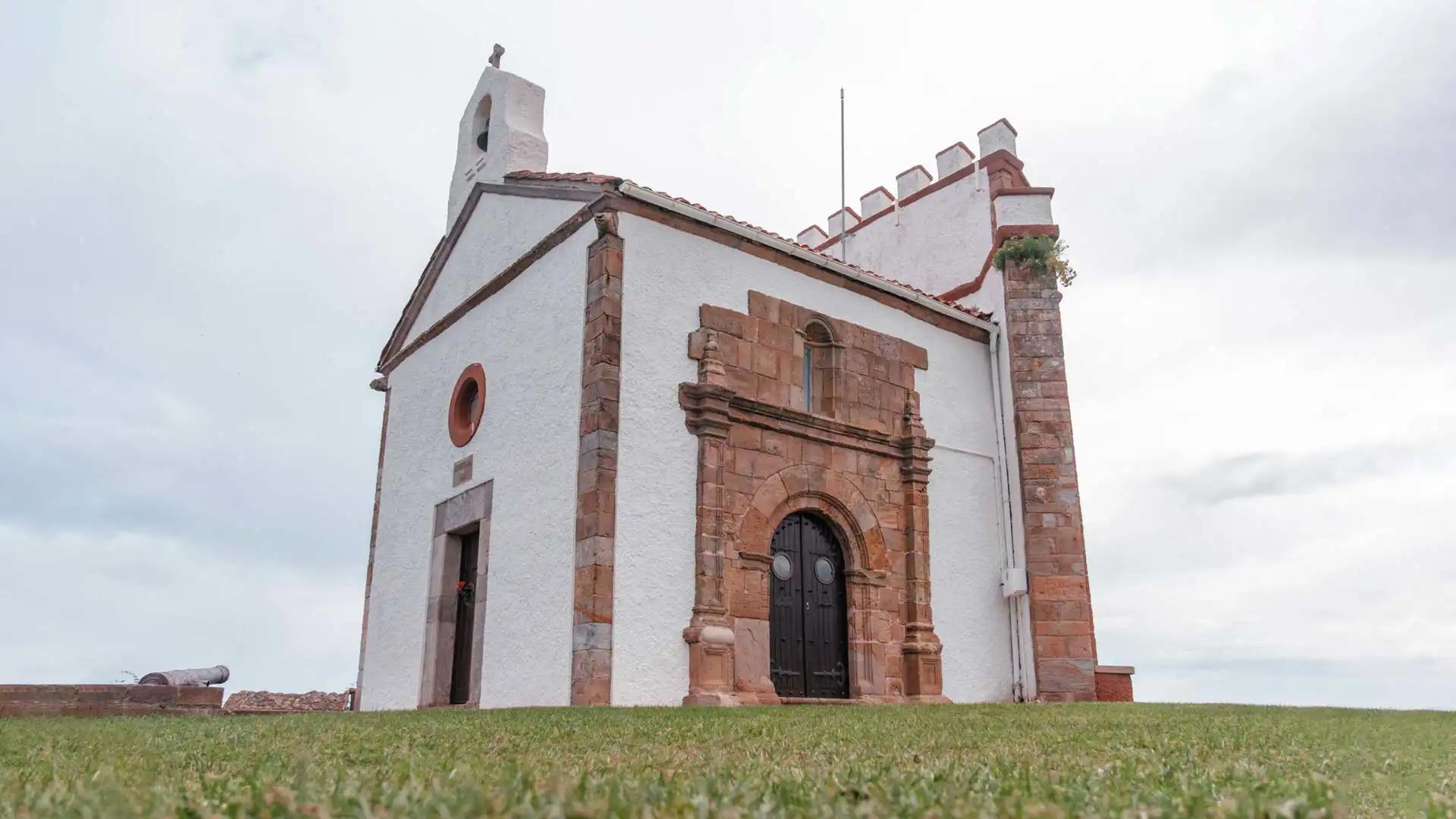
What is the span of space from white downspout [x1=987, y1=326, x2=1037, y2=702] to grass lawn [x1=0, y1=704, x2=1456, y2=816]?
475 centimetres

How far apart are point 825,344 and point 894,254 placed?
499cm

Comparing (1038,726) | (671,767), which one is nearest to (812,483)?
(1038,726)

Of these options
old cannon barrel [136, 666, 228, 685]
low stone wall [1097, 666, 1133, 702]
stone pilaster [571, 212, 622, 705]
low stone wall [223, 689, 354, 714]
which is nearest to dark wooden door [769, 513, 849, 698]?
stone pilaster [571, 212, 622, 705]

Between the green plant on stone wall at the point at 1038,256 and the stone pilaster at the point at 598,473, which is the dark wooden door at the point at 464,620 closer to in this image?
the stone pilaster at the point at 598,473

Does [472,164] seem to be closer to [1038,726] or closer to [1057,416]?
[1057,416]

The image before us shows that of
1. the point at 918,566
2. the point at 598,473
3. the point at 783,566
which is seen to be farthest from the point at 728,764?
the point at 918,566

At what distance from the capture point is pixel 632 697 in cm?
903

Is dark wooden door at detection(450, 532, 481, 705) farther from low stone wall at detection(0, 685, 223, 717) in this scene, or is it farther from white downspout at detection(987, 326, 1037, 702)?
white downspout at detection(987, 326, 1037, 702)

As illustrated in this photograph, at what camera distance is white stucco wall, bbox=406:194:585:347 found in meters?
11.5

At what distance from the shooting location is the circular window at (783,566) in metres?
10.7

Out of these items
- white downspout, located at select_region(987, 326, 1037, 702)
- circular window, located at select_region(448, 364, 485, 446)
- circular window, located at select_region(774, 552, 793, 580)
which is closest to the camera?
circular window, located at select_region(774, 552, 793, 580)

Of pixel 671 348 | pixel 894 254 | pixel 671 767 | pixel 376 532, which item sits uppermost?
pixel 894 254

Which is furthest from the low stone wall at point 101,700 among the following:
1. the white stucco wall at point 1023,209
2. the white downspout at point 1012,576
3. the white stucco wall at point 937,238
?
the white stucco wall at point 937,238

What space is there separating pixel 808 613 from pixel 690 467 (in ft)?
6.97
